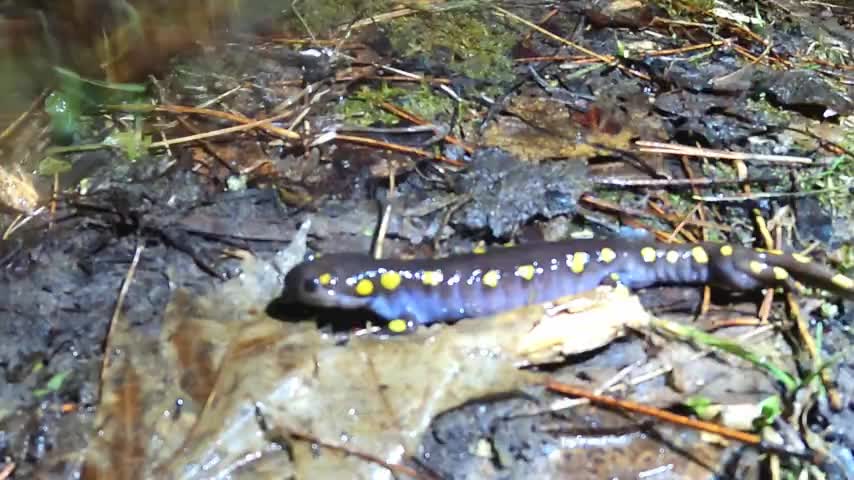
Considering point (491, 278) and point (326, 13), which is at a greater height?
point (326, 13)

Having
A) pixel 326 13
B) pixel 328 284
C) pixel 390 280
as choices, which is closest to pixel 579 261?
pixel 390 280

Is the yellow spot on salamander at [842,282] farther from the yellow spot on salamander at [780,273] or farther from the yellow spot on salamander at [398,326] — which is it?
the yellow spot on salamander at [398,326]

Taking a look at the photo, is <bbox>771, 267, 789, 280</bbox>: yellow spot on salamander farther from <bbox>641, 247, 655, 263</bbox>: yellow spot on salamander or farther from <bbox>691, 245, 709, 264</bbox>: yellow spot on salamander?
<bbox>641, 247, 655, 263</bbox>: yellow spot on salamander

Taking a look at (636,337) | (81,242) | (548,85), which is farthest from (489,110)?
(81,242)

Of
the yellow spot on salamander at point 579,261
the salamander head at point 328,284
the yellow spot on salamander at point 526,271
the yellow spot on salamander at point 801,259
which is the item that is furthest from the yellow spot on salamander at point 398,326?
the yellow spot on salamander at point 801,259

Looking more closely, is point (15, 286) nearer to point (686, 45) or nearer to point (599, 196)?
point (599, 196)

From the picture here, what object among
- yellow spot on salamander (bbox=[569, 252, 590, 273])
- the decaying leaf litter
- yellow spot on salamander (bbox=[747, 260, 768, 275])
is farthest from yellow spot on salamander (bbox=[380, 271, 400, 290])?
yellow spot on salamander (bbox=[747, 260, 768, 275])

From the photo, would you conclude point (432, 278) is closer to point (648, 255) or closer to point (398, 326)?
point (398, 326)
